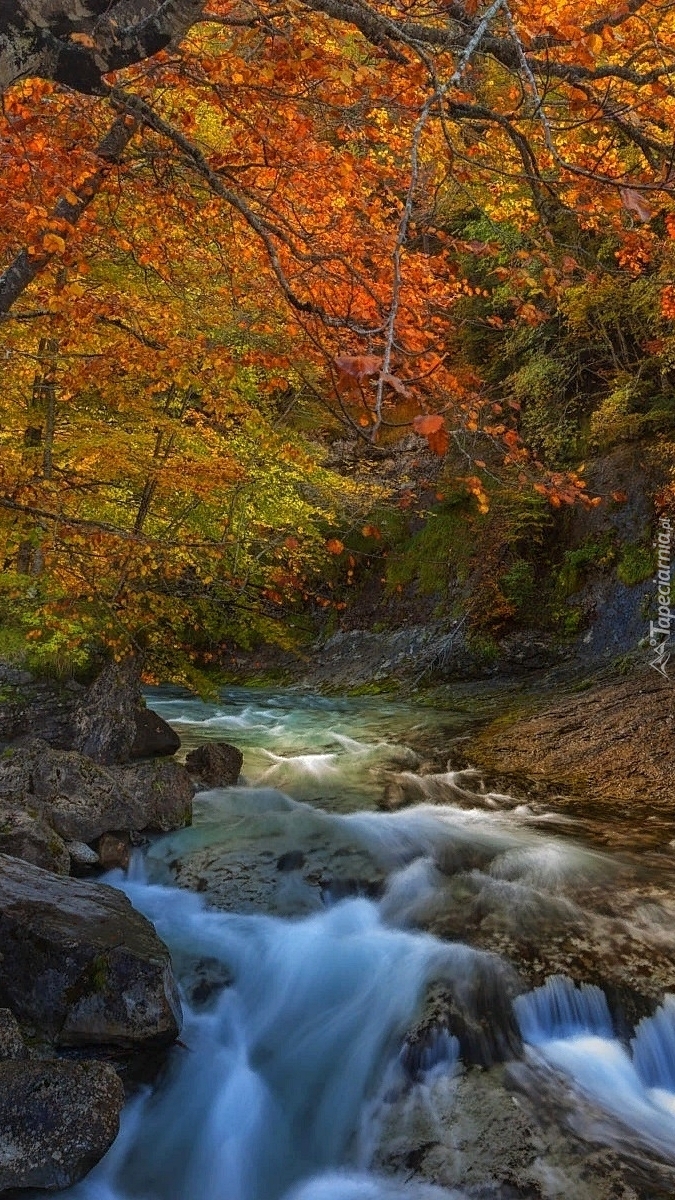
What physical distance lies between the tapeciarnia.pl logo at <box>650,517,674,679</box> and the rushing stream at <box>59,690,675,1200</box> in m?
3.40

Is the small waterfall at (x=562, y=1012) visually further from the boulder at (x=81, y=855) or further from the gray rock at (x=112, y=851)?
the boulder at (x=81, y=855)

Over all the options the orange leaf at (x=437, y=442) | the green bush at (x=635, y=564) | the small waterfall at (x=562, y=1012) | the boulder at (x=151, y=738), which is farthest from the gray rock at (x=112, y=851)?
the green bush at (x=635, y=564)

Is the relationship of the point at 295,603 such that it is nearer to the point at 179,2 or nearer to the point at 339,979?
the point at 339,979

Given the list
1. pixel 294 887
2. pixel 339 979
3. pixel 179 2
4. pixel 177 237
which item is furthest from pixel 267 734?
pixel 179 2

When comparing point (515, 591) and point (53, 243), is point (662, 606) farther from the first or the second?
point (53, 243)

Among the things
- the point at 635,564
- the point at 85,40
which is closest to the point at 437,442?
the point at 85,40

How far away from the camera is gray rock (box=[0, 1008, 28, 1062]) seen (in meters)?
3.71

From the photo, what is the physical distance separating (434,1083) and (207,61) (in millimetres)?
6960

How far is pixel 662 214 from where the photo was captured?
37.6ft

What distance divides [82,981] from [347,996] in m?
1.96

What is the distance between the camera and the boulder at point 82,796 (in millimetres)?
6359

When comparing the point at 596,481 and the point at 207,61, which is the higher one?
the point at 207,61

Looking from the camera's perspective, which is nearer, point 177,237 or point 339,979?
point 339,979

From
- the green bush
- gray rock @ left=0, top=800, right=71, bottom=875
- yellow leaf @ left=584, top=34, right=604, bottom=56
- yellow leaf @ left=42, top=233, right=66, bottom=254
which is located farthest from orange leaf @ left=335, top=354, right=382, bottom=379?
the green bush
